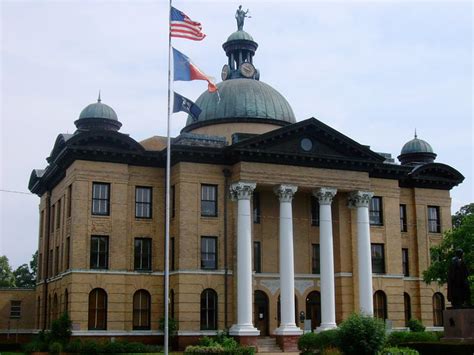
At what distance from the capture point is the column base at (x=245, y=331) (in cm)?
4384

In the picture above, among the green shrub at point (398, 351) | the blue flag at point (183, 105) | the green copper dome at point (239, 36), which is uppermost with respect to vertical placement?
the green copper dome at point (239, 36)

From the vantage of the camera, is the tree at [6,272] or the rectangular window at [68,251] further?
the tree at [6,272]

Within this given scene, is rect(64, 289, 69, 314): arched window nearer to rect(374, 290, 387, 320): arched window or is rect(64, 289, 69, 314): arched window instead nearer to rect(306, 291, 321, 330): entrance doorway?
rect(306, 291, 321, 330): entrance doorway

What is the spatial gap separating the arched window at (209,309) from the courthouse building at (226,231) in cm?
7

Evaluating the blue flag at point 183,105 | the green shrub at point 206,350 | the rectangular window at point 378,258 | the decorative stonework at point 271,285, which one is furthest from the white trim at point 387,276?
the blue flag at point 183,105

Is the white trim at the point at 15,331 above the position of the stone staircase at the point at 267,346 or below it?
above

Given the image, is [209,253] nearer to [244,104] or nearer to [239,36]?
[244,104]

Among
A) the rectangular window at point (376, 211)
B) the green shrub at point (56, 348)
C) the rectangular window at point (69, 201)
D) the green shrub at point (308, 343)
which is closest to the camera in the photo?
the green shrub at point (308, 343)

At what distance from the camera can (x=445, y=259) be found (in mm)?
46500

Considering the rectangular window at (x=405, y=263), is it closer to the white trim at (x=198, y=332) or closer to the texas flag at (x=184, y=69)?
the white trim at (x=198, y=332)

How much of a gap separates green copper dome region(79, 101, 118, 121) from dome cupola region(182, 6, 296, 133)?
6.30 metres

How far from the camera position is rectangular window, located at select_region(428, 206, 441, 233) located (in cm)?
5631

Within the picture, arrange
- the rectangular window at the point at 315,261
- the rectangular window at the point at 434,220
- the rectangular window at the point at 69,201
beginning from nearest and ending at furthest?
the rectangular window at the point at 69,201, the rectangular window at the point at 315,261, the rectangular window at the point at 434,220

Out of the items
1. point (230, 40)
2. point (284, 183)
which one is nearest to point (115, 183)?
point (284, 183)
